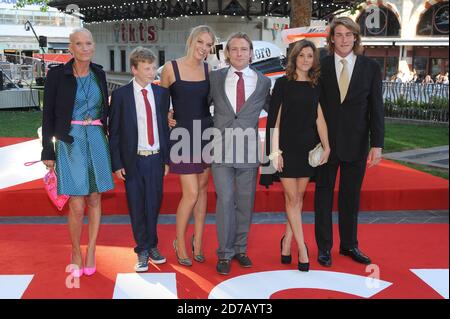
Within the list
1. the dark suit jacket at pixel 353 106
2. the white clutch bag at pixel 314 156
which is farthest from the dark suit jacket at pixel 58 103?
the dark suit jacket at pixel 353 106

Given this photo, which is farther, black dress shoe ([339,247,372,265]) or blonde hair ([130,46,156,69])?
black dress shoe ([339,247,372,265])

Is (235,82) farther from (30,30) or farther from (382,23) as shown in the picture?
(30,30)

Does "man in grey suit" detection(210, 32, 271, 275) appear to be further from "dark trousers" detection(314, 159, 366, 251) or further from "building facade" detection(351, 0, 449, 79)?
"building facade" detection(351, 0, 449, 79)

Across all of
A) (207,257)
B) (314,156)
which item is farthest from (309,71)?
(207,257)

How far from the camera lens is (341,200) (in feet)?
12.5

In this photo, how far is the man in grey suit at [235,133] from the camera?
3.39 meters

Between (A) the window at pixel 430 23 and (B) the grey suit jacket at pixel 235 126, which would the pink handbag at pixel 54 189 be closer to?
(B) the grey suit jacket at pixel 235 126

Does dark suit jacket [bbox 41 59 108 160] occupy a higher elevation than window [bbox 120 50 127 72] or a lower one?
lower

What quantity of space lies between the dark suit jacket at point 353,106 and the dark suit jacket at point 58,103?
5.74 ft

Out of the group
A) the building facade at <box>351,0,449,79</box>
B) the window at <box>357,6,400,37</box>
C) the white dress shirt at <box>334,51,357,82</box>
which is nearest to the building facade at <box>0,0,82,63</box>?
the window at <box>357,6,400,37</box>

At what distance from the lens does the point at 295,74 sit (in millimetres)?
3346

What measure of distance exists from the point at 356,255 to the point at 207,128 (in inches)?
59.5

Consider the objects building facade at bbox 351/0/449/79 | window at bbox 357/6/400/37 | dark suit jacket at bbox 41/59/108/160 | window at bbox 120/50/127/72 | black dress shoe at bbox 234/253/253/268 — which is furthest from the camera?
window at bbox 357/6/400/37

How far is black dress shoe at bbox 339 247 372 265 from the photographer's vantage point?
12.1 ft
